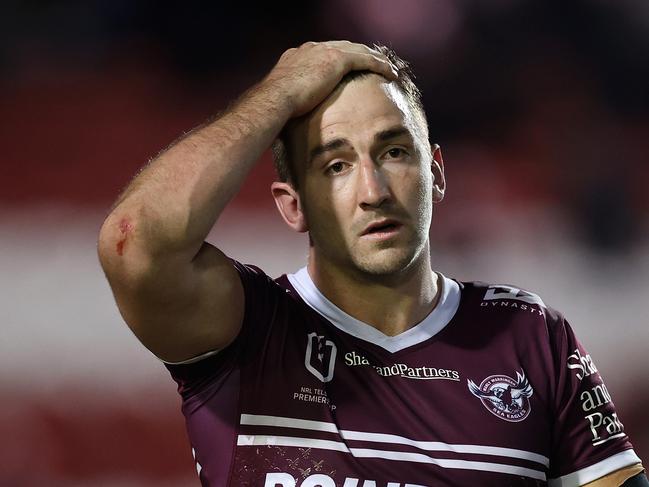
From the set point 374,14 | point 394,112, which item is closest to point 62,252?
point 374,14

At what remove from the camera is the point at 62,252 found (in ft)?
12.7

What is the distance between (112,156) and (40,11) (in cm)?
66

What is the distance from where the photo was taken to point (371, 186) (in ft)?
6.55

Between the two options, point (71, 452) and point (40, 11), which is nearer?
point (71, 452)

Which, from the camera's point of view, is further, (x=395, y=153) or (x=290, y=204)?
(x=290, y=204)

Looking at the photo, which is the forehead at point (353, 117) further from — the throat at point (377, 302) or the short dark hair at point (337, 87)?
the throat at point (377, 302)

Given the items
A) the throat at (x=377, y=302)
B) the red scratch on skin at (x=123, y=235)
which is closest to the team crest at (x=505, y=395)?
the throat at (x=377, y=302)

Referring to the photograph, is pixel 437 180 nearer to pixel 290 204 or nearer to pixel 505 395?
pixel 290 204

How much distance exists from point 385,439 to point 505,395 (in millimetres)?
283

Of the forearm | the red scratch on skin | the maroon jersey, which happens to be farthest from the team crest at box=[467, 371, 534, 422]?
the red scratch on skin

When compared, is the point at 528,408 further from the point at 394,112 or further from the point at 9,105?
the point at 9,105

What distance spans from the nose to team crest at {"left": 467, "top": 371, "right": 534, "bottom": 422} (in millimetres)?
430

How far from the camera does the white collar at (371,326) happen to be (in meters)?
2.13

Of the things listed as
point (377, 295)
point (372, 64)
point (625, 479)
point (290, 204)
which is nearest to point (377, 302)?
point (377, 295)
